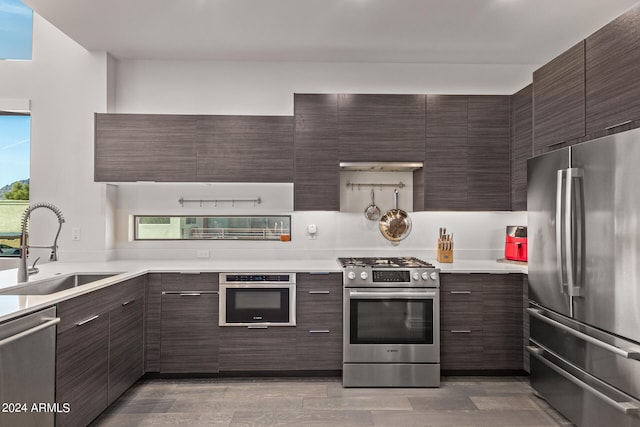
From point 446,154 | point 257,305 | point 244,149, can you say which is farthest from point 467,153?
point 257,305

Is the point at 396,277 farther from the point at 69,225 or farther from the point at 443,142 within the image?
the point at 69,225

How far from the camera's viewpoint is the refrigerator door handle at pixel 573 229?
2279 mm

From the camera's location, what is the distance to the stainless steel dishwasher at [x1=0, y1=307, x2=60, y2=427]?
1.68 metres

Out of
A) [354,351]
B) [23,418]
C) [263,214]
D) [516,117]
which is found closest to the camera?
[23,418]

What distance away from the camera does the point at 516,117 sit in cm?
348

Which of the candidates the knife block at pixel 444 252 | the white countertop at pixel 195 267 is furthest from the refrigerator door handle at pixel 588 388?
the knife block at pixel 444 252

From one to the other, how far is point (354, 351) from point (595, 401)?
153cm

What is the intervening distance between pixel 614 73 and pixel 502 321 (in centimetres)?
193

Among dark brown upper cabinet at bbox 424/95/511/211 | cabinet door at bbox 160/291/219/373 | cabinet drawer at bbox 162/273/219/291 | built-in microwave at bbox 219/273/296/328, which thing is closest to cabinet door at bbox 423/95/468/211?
dark brown upper cabinet at bbox 424/95/511/211

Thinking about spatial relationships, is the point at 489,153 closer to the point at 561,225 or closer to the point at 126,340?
the point at 561,225

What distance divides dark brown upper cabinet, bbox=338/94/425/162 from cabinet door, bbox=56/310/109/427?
2.26 m

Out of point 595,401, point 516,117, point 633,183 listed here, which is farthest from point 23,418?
point 516,117

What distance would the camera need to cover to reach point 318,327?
10.5 ft

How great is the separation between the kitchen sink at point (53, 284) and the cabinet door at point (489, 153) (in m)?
3.06
